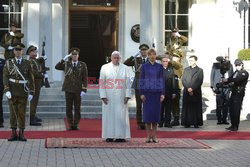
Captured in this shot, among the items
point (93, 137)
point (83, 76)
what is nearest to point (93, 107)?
point (83, 76)

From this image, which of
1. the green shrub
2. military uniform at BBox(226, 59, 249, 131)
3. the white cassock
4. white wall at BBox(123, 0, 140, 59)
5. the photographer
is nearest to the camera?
the white cassock

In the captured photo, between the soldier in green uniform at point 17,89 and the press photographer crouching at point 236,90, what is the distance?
5571 millimetres

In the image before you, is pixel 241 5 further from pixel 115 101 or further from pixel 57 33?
pixel 115 101

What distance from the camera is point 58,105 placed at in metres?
20.0

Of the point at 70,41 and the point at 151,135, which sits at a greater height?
the point at 70,41

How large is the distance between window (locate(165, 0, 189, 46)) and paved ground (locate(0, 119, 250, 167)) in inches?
425

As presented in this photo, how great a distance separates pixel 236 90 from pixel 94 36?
1008cm

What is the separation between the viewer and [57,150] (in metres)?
12.9

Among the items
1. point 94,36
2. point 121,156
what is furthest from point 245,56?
point 121,156

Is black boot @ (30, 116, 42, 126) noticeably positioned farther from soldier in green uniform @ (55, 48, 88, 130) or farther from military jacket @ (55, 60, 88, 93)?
military jacket @ (55, 60, 88, 93)

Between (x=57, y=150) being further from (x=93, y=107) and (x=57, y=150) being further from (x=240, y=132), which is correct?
(x=93, y=107)

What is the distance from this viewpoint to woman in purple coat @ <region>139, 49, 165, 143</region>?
14297 millimetres

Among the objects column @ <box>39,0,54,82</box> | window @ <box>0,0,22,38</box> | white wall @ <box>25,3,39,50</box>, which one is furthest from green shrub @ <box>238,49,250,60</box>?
window @ <box>0,0,22,38</box>

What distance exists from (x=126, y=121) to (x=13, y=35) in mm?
8510
